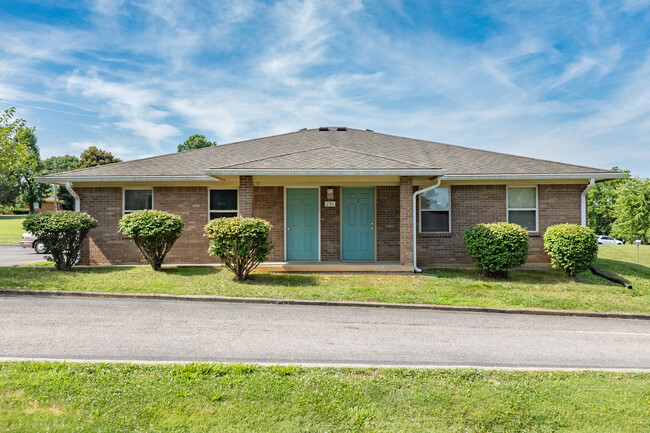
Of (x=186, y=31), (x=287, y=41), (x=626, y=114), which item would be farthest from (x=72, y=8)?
(x=626, y=114)

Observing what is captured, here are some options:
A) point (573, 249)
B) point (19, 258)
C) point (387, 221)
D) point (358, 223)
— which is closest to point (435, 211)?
point (387, 221)

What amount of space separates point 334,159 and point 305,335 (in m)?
6.36

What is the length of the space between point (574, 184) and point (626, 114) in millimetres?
9098

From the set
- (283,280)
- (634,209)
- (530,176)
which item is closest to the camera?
(283,280)

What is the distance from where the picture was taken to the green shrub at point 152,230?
10159 mm

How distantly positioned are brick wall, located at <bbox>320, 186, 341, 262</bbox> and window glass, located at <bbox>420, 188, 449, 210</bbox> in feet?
9.30

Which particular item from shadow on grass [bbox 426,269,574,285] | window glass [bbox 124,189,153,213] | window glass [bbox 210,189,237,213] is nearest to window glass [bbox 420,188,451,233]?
shadow on grass [bbox 426,269,574,285]

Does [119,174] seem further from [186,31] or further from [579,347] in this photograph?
[579,347]

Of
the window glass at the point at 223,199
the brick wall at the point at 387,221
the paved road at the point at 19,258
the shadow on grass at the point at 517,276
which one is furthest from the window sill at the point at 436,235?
the paved road at the point at 19,258

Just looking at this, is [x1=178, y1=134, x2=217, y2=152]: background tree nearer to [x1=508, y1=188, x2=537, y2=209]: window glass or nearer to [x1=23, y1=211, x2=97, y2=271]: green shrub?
[x1=23, y1=211, x2=97, y2=271]: green shrub

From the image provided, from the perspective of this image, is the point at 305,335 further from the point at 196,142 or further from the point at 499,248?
the point at 196,142

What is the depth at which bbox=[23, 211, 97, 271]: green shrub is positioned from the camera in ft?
33.5

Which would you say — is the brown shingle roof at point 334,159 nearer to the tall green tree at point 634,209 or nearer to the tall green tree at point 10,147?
the tall green tree at point 10,147

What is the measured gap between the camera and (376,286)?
9234mm
